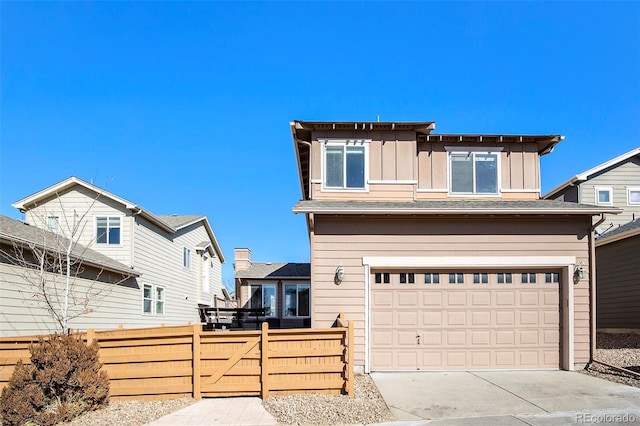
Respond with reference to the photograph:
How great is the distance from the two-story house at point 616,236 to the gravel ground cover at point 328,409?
9.90m

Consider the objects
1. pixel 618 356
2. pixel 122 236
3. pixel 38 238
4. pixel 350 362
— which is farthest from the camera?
pixel 122 236

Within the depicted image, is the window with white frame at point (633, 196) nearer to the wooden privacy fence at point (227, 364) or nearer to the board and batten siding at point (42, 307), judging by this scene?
the wooden privacy fence at point (227, 364)

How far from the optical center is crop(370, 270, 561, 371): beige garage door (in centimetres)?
1088

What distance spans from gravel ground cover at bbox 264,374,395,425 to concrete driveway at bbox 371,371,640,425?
272mm


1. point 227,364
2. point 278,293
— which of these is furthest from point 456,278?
point 278,293

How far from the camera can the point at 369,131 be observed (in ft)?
42.3

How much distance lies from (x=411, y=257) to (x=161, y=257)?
13.0 m

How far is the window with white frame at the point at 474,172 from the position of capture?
13227mm

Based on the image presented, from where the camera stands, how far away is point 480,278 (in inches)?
440

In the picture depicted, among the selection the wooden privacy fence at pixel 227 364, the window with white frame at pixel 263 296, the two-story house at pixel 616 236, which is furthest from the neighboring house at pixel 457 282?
the window with white frame at pixel 263 296

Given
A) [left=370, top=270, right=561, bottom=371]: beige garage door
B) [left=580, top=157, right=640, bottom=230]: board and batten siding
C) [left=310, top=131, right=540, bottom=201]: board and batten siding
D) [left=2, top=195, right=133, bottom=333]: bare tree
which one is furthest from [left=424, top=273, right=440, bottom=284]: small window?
[left=580, top=157, right=640, bottom=230]: board and batten siding

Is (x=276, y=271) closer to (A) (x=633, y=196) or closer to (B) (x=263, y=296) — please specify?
(B) (x=263, y=296)

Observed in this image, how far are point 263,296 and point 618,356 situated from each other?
17.2 m

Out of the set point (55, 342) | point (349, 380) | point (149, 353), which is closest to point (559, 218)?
point (349, 380)
